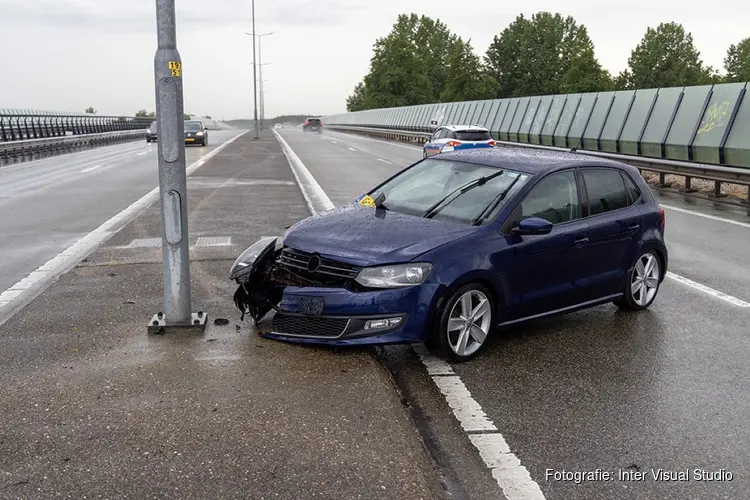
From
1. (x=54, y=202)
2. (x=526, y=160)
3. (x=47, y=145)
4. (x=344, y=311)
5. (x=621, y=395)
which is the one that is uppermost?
(x=526, y=160)

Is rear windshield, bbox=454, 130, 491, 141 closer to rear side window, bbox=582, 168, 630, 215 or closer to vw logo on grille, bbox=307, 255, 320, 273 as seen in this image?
rear side window, bbox=582, 168, 630, 215

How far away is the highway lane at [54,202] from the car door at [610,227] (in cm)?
555

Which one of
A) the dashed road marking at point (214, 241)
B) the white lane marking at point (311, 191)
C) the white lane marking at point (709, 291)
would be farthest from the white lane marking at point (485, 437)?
the white lane marking at point (311, 191)

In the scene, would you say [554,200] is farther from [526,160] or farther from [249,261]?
[249,261]

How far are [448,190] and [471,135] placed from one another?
797 inches

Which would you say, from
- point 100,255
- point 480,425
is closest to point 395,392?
point 480,425

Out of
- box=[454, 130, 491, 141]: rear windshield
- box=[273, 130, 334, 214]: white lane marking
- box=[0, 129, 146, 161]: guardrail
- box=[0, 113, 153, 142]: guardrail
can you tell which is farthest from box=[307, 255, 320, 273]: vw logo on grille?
box=[0, 113, 153, 142]: guardrail

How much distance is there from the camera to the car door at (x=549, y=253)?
5777 millimetres

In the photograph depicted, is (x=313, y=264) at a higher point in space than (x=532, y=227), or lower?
lower

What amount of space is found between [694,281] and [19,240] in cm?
848

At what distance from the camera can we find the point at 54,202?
50.0ft

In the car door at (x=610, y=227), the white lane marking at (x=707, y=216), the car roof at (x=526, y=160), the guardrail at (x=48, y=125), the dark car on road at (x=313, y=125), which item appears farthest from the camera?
the dark car on road at (x=313, y=125)

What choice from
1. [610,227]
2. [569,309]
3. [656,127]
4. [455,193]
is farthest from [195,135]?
[569,309]

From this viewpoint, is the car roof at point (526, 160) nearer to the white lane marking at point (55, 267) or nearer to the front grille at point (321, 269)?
the front grille at point (321, 269)
